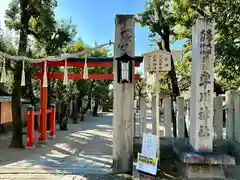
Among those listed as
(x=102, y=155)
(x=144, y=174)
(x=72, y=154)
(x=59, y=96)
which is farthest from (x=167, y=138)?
(x=59, y=96)

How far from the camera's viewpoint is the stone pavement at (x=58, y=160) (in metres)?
6.85

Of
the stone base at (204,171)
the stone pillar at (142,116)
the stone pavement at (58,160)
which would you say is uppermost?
the stone pillar at (142,116)

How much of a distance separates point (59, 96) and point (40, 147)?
723 cm

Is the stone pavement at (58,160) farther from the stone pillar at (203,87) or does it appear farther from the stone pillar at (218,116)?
the stone pillar at (218,116)

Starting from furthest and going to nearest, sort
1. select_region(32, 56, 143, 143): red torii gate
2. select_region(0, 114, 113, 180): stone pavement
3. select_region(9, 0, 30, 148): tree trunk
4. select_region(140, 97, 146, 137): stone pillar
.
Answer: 1. select_region(9, 0, 30, 148): tree trunk
2. select_region(32, 56, 143, 143): red torii gate
3. select_region(140, 97, 146, 137): stone pillar
4. select_region(0, 114, 113, 180): stone pavement

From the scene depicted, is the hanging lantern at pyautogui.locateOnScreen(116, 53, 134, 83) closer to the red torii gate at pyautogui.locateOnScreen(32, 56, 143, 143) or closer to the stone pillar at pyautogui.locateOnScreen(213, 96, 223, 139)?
the stone pillar at pyautogui.locateOnScreen(213, 96, 223, 139)

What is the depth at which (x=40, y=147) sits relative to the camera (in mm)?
11586

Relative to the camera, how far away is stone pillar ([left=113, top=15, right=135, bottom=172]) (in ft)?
22.6

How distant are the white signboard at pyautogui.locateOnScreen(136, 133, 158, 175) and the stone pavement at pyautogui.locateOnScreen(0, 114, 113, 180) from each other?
1.34 metres

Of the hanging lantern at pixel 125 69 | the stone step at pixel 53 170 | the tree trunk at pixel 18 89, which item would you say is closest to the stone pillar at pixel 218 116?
the hanging lantern at pixel 125 69

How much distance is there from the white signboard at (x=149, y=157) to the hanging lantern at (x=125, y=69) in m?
1.54

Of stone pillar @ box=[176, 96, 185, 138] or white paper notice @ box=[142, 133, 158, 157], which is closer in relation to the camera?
white paper notice @ box=[142, 133, 158, 157]

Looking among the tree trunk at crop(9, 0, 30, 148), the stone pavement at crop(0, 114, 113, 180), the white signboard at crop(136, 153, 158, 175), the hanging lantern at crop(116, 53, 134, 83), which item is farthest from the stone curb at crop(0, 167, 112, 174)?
the tree trunk at crop(9, 0, 30, 148)

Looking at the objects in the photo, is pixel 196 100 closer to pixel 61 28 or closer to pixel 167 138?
pixel 167 138
